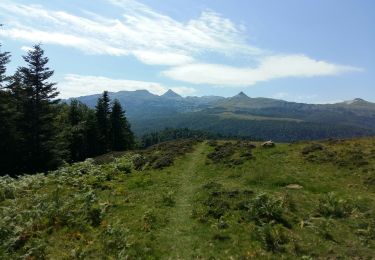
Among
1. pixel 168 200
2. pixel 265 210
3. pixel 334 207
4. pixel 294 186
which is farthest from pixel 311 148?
pixel 168 200

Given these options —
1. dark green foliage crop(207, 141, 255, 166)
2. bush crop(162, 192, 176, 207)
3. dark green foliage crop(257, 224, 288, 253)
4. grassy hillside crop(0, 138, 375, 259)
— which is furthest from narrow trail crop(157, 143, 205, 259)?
dark green foliage crop(207, 141, 255, 166)

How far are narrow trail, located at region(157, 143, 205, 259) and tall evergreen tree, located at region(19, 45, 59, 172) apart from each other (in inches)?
1107

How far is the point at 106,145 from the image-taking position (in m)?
91.3

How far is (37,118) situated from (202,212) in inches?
1578

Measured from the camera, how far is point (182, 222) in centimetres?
2097

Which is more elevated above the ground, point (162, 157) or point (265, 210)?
point (265, 210)

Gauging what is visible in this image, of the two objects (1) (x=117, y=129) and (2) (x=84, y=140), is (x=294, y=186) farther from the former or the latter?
(1) (x=117, y=129)

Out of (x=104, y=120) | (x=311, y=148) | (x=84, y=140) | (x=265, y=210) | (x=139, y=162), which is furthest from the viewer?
(x=104, y=120)

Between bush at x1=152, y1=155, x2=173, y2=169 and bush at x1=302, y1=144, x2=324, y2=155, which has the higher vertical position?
bush at x1=302, y1=144, x2=324, y2=155

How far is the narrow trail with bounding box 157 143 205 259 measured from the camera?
57.6ft

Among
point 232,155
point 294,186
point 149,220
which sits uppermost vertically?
point 232,155

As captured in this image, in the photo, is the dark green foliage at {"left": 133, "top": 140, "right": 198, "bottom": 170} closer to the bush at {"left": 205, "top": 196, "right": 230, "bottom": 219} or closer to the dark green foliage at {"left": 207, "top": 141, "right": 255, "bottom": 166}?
the dark green foliage at {"left": 207, "top": 141, "right": 255, "bottom": 166}

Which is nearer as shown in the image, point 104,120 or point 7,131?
point 7,131

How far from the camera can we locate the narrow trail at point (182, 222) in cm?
1756
